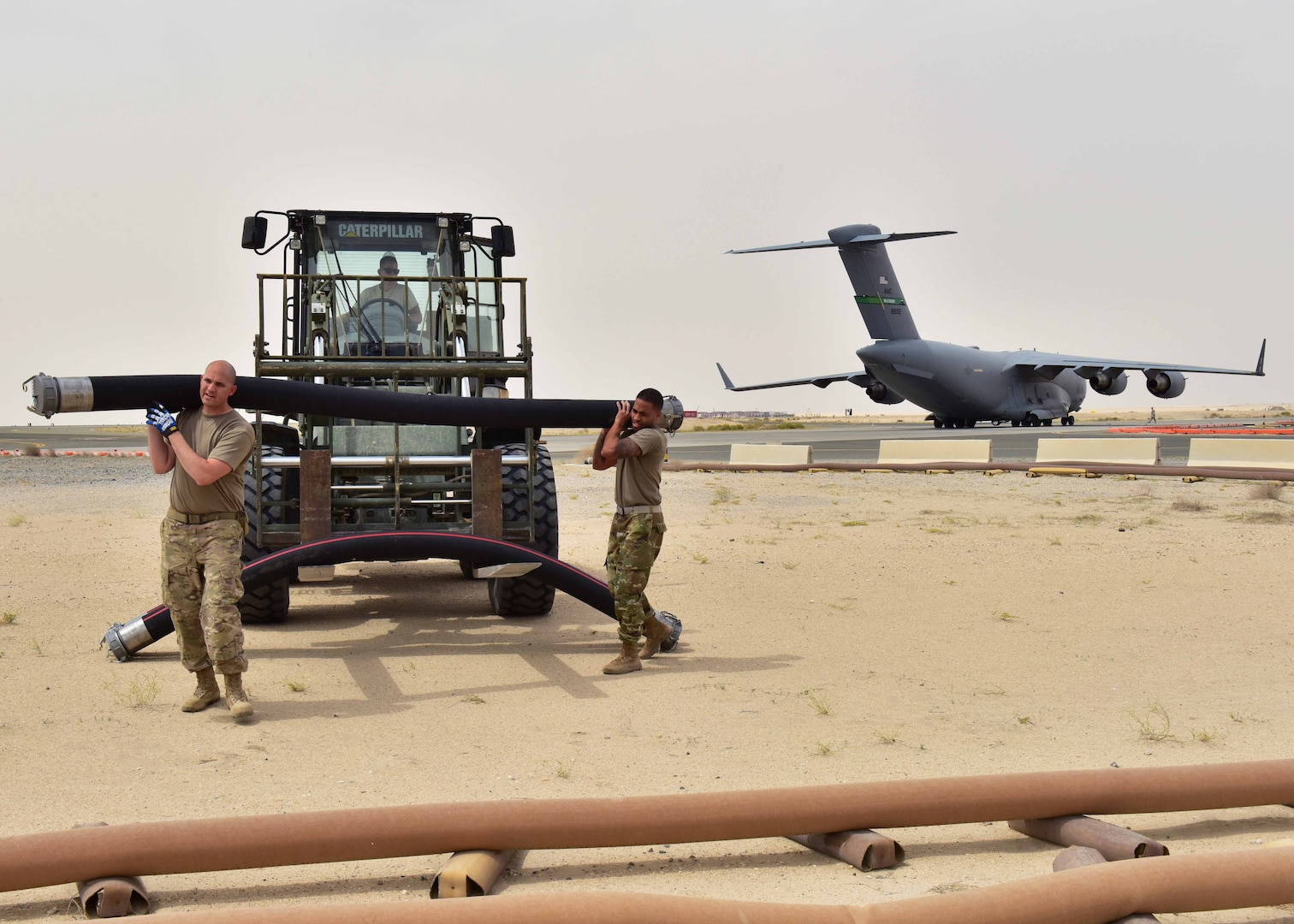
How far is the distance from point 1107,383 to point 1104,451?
92.1ft

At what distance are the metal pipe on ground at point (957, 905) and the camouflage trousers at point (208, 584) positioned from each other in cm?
347

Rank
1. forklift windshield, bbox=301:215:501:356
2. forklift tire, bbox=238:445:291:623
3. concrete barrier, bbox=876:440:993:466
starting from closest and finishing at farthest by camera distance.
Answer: forklift tire, bbox=238:445:291:623 → forklift windshield, bbox=301:215:501:356 → concrete barrier, bbox=876:440:993:466

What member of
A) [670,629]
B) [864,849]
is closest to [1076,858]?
[864,849]

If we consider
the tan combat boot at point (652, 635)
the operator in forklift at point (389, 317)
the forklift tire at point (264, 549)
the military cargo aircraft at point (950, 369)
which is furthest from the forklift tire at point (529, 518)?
the military cargo aircraft at point (950, 369)

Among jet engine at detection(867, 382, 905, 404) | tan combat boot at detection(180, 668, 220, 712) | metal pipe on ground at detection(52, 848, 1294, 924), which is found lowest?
tan combat boot at detection(180, 668, 220, 712)

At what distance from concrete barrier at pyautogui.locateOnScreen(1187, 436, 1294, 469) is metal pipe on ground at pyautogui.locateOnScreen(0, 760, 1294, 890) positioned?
2238 cm

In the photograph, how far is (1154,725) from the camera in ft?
21.3

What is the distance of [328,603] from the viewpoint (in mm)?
11086

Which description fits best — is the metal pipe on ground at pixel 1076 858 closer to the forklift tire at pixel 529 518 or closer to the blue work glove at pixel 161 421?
the blue work glove at pixel 161 421

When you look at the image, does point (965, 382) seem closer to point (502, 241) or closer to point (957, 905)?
point (502, 241)

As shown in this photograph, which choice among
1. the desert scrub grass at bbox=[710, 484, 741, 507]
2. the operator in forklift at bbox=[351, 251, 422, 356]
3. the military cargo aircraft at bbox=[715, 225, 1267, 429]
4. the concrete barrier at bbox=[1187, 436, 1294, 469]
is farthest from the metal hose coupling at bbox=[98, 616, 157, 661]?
the military cargo aircraft at bbox=[715, 225, 1267, 429]

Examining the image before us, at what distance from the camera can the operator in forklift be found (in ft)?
34.8

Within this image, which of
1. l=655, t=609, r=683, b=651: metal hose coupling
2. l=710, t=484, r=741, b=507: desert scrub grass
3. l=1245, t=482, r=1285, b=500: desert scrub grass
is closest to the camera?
l=655, t=609, r=683, b=651: metal hose coupling

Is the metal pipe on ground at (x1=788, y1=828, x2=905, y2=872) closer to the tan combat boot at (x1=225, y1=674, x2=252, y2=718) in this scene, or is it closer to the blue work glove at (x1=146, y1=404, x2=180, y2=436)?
the tan combat boot at (x1=225, y1=674, x2=252, y2=718)
